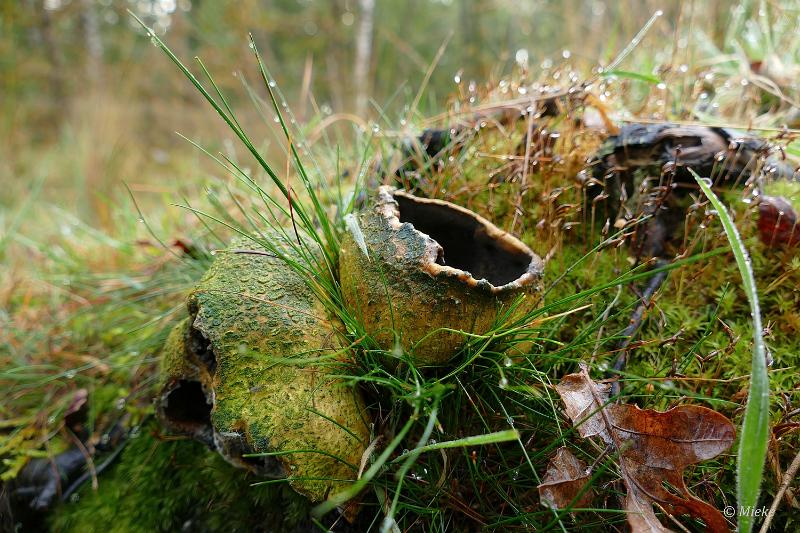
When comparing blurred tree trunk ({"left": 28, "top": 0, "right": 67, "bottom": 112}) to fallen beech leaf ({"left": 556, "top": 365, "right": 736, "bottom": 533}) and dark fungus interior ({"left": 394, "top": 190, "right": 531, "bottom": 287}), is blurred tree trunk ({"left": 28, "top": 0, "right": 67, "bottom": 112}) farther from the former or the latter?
fallen beech leaf ({"left": 556, "top": 365, "right": 736, "bottom": 533})

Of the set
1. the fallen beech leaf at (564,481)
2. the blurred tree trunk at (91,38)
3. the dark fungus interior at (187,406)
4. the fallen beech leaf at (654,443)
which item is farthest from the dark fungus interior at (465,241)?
the blurred tree trunk at (91,38)

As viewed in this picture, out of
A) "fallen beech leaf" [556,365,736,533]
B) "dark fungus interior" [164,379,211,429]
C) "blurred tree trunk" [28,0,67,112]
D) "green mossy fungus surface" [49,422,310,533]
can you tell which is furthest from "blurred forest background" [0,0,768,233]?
"fallen beech leaf" [556,365,736,533]

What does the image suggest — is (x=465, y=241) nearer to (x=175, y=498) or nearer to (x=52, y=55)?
(x=175, y=498)

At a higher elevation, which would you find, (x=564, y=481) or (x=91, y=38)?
(x=91, y=38)

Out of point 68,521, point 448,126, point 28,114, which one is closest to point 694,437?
point 448,126

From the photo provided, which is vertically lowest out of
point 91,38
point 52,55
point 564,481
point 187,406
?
point 564,481

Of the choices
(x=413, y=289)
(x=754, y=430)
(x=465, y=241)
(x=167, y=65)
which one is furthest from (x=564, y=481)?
(x=167, y=65)
